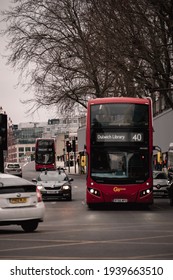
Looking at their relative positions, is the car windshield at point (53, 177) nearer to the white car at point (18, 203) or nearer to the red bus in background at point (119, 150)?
the red bus in background at point (119, 150)

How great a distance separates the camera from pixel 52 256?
13.2 m

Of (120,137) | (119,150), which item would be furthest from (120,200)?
(120,137)

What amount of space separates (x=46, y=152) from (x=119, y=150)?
68614 millimetres

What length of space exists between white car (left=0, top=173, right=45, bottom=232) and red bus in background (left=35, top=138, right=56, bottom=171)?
258ft

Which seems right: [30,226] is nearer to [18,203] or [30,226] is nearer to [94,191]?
[18,203]

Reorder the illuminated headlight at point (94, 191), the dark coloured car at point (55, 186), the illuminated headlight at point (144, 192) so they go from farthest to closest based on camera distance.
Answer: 1. the dark coloured car at point (55, 186)
2. the illuminated headlight at point (94, 191)
3. the illuminated headlight at point (144, 192)

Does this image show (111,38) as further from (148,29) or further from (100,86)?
(100,86)

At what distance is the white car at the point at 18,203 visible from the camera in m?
19.2

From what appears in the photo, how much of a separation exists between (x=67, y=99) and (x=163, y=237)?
A: 51.0m

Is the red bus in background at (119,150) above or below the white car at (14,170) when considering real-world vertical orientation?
above

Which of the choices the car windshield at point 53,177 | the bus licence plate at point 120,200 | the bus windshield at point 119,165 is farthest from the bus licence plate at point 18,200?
the car windshield at point 53,177

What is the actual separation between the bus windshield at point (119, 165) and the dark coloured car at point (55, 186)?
8403mm

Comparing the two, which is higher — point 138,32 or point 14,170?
point 138,32

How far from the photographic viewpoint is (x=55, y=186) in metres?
40.2
